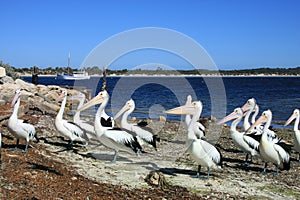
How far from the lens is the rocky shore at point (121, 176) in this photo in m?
4.78

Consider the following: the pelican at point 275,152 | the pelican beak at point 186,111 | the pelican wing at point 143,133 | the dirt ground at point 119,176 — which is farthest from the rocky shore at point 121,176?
the pelican beak at point 186,111

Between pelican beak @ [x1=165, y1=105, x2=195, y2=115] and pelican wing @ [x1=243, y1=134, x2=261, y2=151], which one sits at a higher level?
pelican beak @ [x1=165, y1=105, x2=195, y2=115]

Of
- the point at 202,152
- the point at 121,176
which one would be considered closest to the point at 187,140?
the point at 202,152

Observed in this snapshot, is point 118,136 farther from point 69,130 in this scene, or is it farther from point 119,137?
point 69,130

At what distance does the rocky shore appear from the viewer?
4.78 metres

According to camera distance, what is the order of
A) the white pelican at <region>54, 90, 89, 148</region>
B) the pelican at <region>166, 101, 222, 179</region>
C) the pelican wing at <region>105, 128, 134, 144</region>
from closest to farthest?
the pelican at <region>166, 101, 222, 179</region>
the pelican wing at <region>105, 128, 134, 144</region>
the white pelican at <region>54, 90, 89, 148</region>

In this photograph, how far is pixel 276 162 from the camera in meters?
7.27

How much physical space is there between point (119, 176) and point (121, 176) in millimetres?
37

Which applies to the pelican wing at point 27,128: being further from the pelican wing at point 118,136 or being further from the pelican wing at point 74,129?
the pelican wing at point 118,136

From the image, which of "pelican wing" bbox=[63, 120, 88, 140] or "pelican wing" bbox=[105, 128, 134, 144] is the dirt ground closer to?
"pelican wing" bbox=[63, 120, 88, 140]

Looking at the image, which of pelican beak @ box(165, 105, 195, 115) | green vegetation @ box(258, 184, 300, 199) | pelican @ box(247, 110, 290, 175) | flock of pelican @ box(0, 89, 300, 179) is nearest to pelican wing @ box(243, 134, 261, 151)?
flock of pelican @ box(0, 89, 300, 179)

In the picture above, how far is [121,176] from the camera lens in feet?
20.2

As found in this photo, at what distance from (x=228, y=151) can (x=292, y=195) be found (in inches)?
145

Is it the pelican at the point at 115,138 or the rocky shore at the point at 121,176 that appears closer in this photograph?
the rocky shore at the point at 121,176
